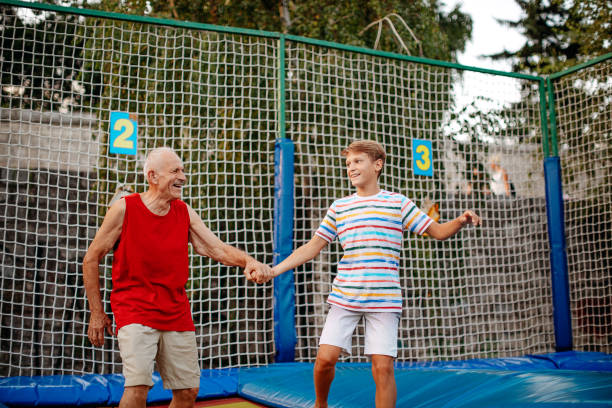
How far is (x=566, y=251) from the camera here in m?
5.27

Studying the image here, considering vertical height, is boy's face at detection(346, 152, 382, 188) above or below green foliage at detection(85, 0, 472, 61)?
below

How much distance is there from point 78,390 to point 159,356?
123cm

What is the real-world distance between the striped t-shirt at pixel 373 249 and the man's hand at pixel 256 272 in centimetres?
35

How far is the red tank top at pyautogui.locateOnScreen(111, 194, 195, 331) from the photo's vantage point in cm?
230

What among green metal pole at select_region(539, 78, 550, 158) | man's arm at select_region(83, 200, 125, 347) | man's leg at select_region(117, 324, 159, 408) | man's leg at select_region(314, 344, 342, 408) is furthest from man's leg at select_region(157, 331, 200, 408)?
green metal pole at select_region(539, 78, 550, 158)

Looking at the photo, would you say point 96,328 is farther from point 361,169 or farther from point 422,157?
point 422,157

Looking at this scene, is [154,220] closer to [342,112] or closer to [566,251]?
[342,112]

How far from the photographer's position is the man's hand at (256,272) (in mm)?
2686

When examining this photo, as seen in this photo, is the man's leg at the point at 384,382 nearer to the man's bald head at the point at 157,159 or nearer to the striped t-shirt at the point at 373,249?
the striped t-shirt at the point at 373,249

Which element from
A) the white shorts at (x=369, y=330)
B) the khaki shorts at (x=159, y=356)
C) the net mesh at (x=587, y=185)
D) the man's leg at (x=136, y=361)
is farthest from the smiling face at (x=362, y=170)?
the net mesh at (x=587, y=185)

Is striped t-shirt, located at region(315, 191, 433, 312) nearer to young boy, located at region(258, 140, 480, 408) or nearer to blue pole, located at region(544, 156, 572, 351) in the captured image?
young boy, located at region(258, 140, 480, 408)

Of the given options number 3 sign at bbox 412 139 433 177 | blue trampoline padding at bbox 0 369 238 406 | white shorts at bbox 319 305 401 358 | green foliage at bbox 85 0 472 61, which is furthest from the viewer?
green foliage at bbox 85 0 472 61

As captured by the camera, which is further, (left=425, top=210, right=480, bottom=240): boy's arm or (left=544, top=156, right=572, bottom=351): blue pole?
(left=544, top=156, right=572, bottom=351): blue pole

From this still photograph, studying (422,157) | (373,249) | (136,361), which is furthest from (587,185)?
(136,361)
